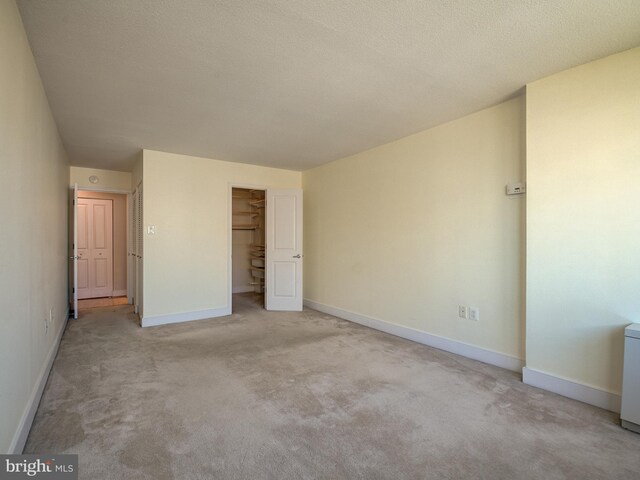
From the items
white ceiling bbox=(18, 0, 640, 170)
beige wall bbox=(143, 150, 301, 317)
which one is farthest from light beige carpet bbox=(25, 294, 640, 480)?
white ceiling bbox=(18, 0, 640, 170)

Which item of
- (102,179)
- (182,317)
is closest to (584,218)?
(182,317)

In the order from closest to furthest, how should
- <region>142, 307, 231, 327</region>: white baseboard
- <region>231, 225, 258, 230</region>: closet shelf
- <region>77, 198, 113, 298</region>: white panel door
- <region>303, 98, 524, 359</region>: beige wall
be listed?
<region>303, 98, 524, 359</region>: beige wall
<region>142, 307, 231, 327</region>: white baseboard
<region>77, 198, 113, 298</region>: white panel door
<region>231, 225, 258, 230</region>: closet shelf

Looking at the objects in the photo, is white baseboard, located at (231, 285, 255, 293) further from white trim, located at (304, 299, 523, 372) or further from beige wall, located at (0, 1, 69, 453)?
beige wall, located at (0, 1, 69, 453)

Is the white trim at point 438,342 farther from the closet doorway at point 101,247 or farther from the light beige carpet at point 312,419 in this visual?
the closet doorway at point 101,247

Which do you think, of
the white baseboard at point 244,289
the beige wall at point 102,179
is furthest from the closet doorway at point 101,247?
the white baseboard at point 244,289

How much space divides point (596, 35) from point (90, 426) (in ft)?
13.2

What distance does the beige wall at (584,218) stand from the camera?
85.9 inches

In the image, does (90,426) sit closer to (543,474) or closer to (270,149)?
(543,474)

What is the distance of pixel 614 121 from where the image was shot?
2230 millimetres

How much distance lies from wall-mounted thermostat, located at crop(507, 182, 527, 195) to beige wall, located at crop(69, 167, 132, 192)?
594 centimetres

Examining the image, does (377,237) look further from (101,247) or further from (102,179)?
(101,247)

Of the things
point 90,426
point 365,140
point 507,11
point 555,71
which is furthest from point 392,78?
point 90,426

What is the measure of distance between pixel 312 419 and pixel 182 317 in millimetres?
3208

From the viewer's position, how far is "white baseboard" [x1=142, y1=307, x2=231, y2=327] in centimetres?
439
